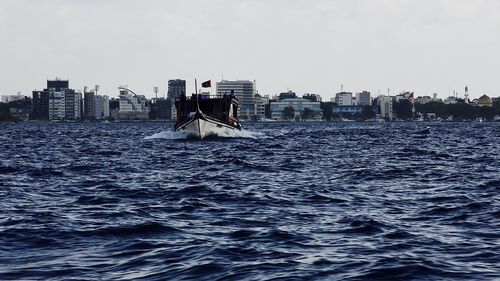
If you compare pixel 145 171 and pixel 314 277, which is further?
pixel 145 171

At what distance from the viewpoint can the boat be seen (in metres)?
82.6

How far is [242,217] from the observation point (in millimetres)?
22562

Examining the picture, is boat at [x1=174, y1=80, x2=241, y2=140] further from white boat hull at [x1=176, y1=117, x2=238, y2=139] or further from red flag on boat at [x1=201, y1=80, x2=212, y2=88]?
red flag on boat at [x1=201, y1=80, x2=212, y2=88]

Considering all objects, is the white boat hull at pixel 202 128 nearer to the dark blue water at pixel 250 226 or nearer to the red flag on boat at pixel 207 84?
the red flag on boat at pixel 207 84

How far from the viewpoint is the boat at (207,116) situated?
82562mm

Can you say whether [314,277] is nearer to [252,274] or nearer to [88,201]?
[252,274]

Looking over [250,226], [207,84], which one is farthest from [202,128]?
[250,226]

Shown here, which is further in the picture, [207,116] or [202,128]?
[207,116]

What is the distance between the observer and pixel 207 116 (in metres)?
84.2

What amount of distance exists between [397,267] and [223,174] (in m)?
23.0

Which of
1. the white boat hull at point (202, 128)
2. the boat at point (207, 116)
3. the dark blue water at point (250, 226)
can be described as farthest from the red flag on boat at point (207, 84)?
the dark blue water at point (250, 226)

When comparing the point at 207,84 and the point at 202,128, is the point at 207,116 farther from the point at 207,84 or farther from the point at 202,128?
the point at 207,84

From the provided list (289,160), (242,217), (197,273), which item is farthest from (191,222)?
(289,160)

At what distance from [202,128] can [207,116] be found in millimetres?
2576
